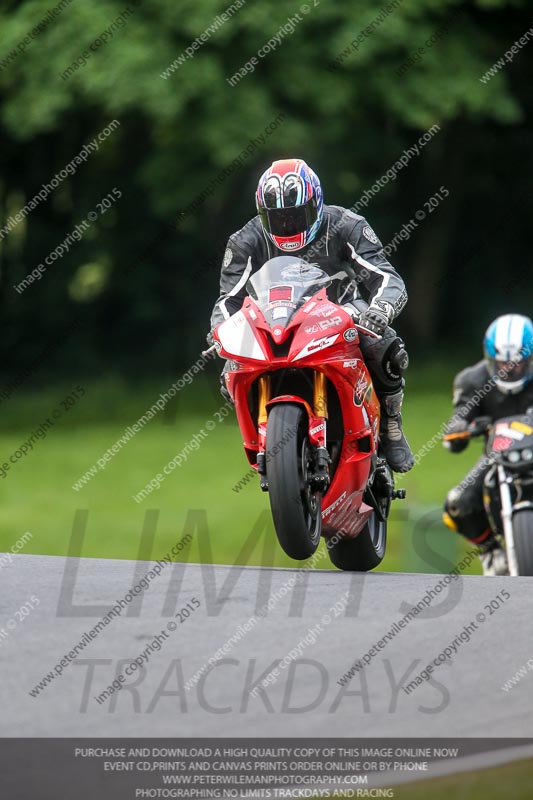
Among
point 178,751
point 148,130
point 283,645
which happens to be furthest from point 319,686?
point 148,130

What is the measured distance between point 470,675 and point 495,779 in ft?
2.83

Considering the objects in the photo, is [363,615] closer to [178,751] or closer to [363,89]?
[178,751]

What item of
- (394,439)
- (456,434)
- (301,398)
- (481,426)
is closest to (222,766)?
(301,398)

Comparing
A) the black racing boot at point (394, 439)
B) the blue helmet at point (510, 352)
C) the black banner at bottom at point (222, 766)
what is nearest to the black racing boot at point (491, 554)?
the blue helmet at point (510, 352)

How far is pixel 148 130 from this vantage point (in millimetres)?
28188

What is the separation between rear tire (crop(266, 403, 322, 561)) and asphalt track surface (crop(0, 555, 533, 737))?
0.90 ft

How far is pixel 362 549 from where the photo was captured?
7793 mm

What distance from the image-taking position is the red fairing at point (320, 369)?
6496 mm

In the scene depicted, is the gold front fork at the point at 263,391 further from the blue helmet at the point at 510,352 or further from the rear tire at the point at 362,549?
the blue helmet at the point at 510,352

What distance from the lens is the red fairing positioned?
21.3 ft

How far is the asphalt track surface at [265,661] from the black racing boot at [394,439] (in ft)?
3.56

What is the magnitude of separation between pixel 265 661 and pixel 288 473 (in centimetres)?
140

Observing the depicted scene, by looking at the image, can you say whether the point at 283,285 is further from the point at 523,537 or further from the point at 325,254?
the point at 523,537

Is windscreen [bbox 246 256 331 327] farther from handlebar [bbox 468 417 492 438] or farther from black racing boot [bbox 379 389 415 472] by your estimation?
handlebar [bbox 468 417 492 438]
